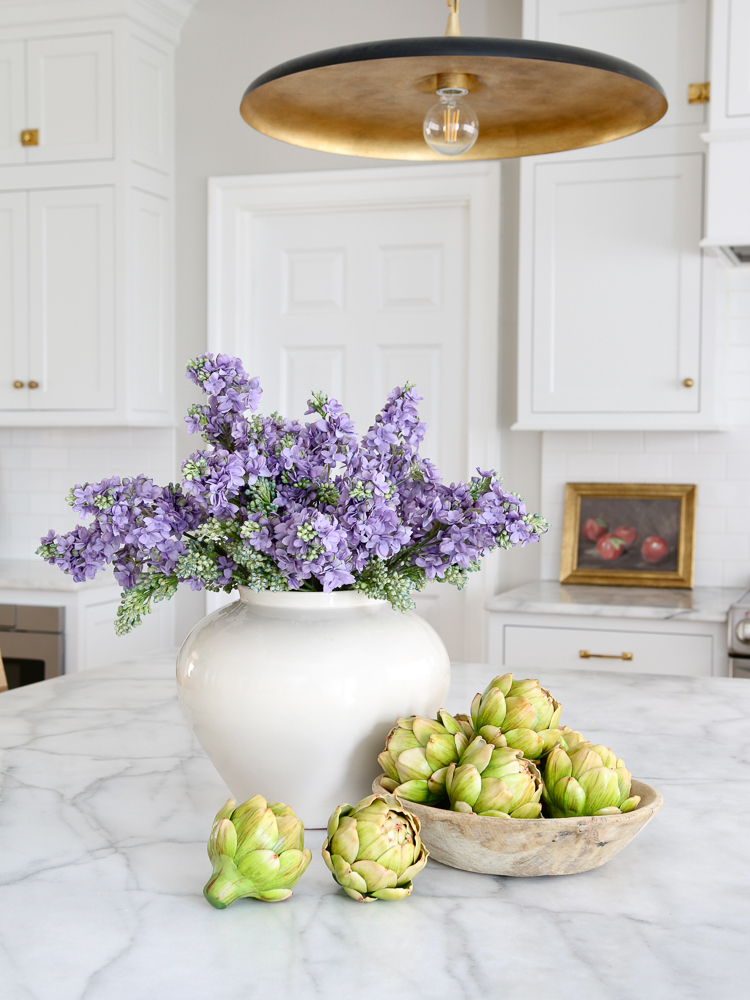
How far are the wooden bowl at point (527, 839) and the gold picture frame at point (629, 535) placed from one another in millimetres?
2592

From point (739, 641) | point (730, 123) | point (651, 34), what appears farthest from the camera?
point (651, 34)

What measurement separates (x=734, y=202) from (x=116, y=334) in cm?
209

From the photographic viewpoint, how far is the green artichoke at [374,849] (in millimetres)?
840

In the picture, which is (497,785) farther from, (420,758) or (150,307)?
(150,307)

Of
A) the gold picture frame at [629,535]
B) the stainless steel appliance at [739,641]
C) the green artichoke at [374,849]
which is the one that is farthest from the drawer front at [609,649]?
the green artichoke at [374,849]

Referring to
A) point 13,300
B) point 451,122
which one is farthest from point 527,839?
point 13,300

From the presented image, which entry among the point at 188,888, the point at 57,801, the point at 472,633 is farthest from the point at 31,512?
the point at 188,888

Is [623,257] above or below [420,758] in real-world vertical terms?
above

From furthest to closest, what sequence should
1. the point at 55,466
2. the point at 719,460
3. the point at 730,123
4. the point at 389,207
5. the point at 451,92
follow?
the point at 55,466 < the point at 389,207 < the point at 719,460 < the point at 730,123 < the point at 451,92

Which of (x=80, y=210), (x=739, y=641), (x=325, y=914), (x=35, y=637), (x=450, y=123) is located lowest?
(x=35, y=637)

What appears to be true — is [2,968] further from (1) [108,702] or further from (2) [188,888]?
(1) [108,702]

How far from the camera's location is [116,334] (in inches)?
146

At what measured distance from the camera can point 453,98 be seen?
1.40 metres

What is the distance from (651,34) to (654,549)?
1601 mm
